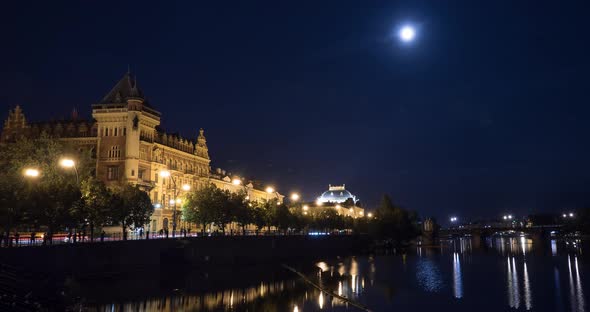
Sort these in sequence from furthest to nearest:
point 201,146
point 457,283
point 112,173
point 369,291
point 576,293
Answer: point 201,146 → point 112,173 → point 457,283 → point 576,293 → point 369,291

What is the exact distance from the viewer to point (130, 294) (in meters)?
59.6

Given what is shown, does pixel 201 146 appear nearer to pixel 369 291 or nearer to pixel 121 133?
pixel 121 133

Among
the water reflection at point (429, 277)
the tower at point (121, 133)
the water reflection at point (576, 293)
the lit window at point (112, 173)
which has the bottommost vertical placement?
the water reflection at point (576, 293)

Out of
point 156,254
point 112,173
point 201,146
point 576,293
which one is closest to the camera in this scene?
point 576,293

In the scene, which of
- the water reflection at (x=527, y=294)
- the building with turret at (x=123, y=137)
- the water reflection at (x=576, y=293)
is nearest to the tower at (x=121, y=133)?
the building with turret at (x=123, y=137)

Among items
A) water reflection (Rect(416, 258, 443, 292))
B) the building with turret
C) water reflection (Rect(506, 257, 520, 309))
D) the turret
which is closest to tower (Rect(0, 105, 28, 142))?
the building with turret

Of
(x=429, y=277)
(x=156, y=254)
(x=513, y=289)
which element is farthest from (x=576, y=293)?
(x=156, y=254)

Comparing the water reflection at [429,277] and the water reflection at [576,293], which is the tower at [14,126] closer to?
the water reflection at [429,277]

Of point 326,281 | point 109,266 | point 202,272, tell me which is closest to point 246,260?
point 202,272

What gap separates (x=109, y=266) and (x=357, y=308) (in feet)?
113

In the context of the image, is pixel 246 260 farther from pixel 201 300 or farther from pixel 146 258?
pixel 201 300

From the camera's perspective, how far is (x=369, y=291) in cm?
7331

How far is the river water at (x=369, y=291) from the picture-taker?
58906 millimetres

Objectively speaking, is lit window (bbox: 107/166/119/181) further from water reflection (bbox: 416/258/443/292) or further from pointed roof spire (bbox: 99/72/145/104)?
water reflection (bbox: 416/258/443/292)
